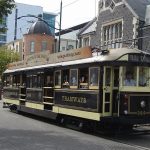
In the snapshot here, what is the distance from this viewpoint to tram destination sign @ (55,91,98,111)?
15.5 metres

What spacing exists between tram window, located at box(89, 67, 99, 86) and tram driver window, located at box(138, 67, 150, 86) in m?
1.53

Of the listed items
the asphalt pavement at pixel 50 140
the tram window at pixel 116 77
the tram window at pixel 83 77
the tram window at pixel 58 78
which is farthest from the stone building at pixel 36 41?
the tram window at pixel 116 77

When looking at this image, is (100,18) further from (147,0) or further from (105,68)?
(105,68)

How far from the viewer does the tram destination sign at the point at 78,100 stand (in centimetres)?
1547

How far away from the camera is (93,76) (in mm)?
15648

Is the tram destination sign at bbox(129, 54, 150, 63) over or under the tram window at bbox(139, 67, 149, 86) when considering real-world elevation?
over

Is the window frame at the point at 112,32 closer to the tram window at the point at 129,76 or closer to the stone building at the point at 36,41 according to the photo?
the tram window at the point at 129,76

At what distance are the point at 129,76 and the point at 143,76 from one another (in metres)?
0.66

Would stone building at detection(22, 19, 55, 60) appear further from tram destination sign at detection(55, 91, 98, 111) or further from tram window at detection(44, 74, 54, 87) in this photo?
tram destination sign at detection(55, 91, 98, 111)

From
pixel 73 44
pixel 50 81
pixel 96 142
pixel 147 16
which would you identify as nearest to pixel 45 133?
pixel 96 142

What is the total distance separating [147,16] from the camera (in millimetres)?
34594

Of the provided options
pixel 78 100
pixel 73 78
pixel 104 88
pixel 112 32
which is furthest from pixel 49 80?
pixel 112 32

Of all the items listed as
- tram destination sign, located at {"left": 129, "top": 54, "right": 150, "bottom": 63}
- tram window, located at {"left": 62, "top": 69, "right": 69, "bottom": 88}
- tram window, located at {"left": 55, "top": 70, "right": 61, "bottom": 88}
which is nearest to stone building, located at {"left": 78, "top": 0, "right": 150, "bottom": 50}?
tram window, located at {"left": 55, "top": 70, "right": 61, "bottom": 88}

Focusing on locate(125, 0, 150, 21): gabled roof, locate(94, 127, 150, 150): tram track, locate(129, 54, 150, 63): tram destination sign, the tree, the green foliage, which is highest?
locate(125, 0, 150, 21): gabled roof
